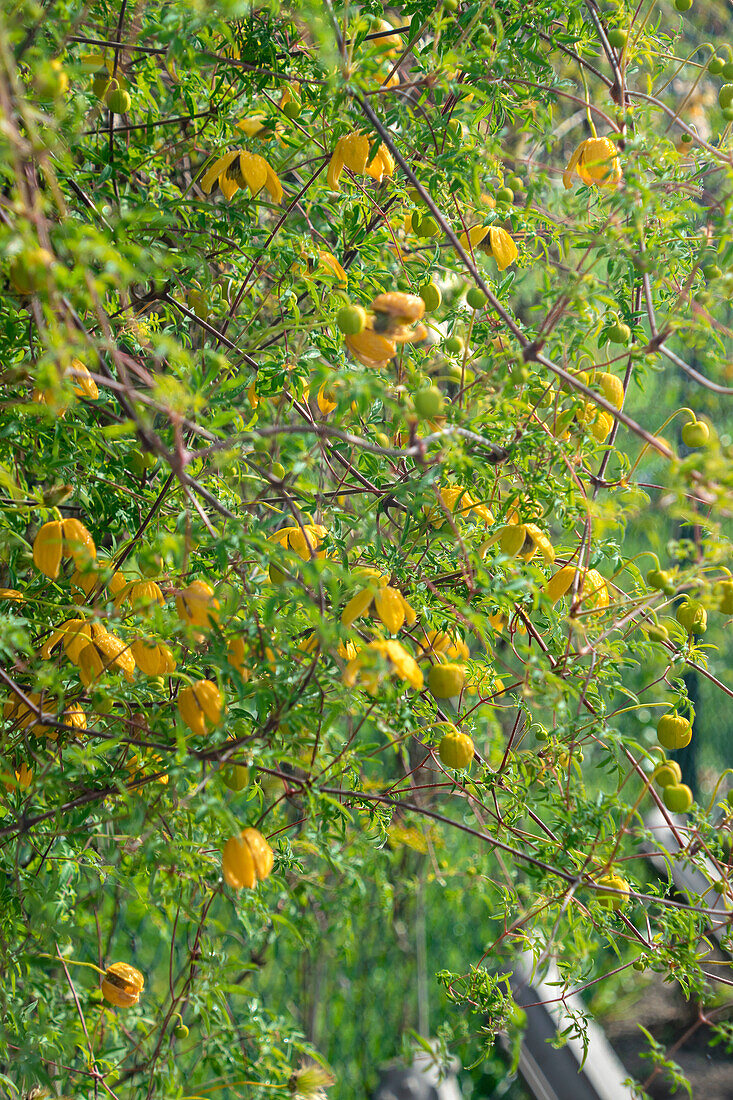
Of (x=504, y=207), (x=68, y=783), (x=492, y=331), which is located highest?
(x=504, y=207)

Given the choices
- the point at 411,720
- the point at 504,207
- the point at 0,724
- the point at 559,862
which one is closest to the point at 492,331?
the point at 504,207

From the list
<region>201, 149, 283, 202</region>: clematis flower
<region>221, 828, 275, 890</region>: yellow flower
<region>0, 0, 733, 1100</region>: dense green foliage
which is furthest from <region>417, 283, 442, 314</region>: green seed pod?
<region>221, 828, 275, 890</region>: yellow flower

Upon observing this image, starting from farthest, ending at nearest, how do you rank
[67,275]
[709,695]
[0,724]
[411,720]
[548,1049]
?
[709,695]
[548,1049]
[0,724]
[411,720]
[67,275]

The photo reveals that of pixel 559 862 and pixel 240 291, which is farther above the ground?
pixel 240 291

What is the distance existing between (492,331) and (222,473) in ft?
1.00

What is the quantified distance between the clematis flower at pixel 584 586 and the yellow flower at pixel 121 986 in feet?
1.81

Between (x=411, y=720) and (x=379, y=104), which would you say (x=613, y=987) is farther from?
(x=379, y=104)

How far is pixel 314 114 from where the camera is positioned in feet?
2.69

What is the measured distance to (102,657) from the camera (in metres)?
0.73

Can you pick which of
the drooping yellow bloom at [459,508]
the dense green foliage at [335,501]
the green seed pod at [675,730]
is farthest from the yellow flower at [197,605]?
the green seed pod at [675,730]

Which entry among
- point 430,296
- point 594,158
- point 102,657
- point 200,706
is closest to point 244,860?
point 200,706

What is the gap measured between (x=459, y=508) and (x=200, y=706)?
0.99 feet

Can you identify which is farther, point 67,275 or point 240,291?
point 240,291

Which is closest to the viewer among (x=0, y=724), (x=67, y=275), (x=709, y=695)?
(x=67, y=275)
